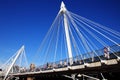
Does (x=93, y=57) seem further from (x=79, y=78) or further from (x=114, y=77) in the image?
(x=79, y=78)

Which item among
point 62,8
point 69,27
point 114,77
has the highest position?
point 62,8

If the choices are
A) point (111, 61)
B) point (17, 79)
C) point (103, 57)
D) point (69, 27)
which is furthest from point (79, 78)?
point (17, 79)

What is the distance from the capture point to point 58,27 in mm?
40156

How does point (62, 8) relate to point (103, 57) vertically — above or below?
above

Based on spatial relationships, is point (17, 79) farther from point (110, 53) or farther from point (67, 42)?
point (110, 53)

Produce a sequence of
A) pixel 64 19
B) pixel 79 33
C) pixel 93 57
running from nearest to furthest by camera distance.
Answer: pixel 93 57
pixel 79 33
pixel 64 19

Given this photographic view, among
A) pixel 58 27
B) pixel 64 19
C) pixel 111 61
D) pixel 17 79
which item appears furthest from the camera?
pixel 17 79

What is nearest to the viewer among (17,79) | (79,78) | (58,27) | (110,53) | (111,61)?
(111,61)

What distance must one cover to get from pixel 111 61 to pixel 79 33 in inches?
388

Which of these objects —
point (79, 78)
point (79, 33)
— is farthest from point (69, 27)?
point (79, 78)

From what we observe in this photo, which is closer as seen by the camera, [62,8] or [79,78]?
[79,78]

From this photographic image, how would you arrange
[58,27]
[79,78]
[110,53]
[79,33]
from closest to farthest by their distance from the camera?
[110,53] → [79,33] → [79,78] → [58,27]

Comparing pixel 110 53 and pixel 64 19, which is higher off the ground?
pixel 64 19

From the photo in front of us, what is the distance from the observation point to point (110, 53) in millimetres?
23531
